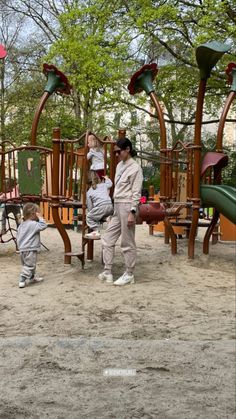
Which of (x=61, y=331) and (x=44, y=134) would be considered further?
(x=44, y=134)

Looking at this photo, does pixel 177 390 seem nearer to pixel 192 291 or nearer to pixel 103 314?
pixel 103 314

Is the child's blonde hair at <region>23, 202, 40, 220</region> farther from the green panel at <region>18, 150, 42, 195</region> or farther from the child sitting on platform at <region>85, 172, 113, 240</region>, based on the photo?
the green panel at <region>18, 150, 42, 195</region>

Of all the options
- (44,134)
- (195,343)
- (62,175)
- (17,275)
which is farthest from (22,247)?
(44,134)

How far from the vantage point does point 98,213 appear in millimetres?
6023

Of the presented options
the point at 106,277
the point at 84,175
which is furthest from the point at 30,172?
the point at 106,277

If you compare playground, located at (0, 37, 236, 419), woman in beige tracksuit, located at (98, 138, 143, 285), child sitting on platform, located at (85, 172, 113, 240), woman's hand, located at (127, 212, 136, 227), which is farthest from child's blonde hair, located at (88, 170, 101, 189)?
woman's hand, located at (127, 212, 136, 227)

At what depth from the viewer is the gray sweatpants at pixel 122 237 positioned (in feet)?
18.3

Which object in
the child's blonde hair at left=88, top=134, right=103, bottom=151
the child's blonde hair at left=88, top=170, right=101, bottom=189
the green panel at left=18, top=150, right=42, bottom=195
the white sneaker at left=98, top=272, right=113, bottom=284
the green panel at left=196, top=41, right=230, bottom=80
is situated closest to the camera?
the green panel at left=196, top=41, right=230, bottom=80

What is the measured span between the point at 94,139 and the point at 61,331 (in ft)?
9.58

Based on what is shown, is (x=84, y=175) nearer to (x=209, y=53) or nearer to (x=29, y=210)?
(x=29, y=210)

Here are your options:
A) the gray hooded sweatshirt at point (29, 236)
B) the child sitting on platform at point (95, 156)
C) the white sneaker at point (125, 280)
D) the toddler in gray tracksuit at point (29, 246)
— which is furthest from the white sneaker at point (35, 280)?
the child sitting on platform at point (95, 156)

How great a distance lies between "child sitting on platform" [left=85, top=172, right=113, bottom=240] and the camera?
19.8 ft

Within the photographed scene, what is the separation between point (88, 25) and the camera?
16.9 metres

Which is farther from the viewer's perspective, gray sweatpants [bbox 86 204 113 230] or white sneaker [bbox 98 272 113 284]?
gray sweatpants [bbox 86 204 113 230]
